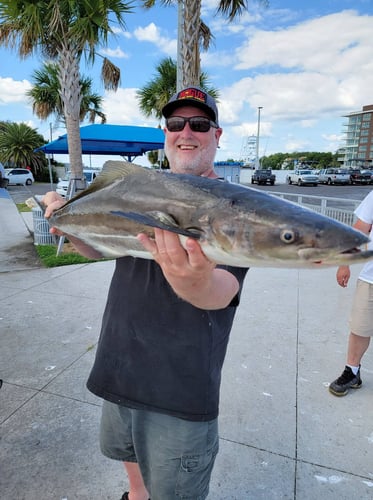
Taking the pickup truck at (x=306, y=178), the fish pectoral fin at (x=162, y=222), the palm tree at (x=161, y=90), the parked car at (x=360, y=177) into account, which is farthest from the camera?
the pickup truck at (x=306, y=178)

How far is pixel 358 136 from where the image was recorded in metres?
116

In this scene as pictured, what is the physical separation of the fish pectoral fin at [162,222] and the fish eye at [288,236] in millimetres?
235

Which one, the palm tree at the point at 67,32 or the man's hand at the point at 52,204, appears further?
the palm tree at the point at 67,32

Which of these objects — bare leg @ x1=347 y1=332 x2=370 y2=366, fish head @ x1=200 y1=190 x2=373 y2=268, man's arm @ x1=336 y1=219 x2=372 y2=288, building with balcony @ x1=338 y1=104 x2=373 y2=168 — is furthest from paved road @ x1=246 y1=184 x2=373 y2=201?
building with balcony @ x1=338 y1=104 x2=373 y2=168

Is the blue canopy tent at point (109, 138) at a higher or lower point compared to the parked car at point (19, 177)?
higher

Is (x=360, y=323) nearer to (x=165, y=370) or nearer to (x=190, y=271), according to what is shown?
(x=165, y=370)

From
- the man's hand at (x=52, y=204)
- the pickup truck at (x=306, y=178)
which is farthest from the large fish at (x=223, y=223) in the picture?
the pickup truck at (x=306, y=178)

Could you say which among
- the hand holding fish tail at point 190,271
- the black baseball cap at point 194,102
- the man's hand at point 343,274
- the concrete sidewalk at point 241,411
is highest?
the black baseball cap at point 194,102

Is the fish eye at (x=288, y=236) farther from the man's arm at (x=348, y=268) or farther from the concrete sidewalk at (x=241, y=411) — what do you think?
the man's arm at (x=348, y=268)

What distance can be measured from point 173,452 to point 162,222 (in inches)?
36.0

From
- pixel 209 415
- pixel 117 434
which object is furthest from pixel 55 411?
pixel 209 415

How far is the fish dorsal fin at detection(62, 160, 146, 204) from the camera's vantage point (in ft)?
4.32

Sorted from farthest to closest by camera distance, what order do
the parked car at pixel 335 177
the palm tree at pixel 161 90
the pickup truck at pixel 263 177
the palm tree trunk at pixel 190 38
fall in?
the parked car at pixel 335 177
the pickup truck at pixel 263 177
the palm tree at pixel 161 90
the palm tree trunk at pixel 190 38

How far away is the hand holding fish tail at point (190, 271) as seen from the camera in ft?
3.41
